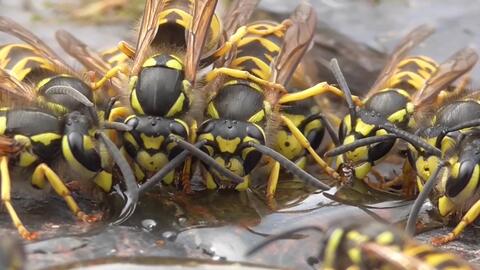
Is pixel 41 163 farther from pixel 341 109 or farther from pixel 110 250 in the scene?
pixel 341 109

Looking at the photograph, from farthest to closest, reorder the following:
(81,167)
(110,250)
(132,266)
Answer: (81,167), (110,250), (132,266)

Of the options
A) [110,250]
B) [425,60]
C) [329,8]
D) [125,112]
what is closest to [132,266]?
[110,250]

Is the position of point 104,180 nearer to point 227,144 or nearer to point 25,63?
point 227,144

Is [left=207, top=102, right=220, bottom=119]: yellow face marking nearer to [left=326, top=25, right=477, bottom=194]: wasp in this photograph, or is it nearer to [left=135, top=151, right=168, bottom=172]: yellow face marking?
[left=135, top=151, right=168, bottom=172]: yellow face marking

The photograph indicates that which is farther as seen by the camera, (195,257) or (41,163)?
(41,163)

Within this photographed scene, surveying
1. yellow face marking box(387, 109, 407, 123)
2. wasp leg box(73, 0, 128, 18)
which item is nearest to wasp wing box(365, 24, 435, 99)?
yellow face marking box(387, 109, 407, 123)

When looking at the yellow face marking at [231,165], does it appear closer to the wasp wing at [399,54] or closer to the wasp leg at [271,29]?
the wasp wing at [399,54]

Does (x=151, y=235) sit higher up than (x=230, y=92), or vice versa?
(x=230, y=92)
